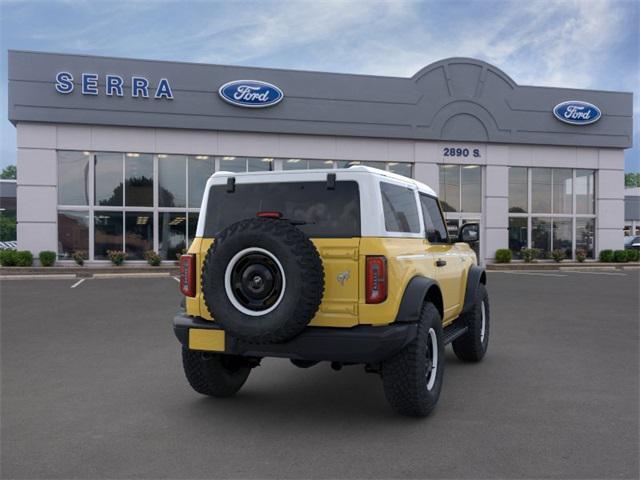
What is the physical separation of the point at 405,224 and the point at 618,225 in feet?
87.9

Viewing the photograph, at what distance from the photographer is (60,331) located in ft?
29.6

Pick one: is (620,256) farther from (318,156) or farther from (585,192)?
(318,156)

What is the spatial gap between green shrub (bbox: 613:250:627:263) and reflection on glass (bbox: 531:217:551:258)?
316 cm

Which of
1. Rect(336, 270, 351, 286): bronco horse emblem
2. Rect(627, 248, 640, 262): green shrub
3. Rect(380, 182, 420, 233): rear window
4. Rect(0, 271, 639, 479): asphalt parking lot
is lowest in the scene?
Rect(0, 271, 639, 479): asphalt parking lot

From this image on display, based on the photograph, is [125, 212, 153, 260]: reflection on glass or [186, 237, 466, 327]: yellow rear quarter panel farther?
[125, 212, 153, 260]: reflection on glass

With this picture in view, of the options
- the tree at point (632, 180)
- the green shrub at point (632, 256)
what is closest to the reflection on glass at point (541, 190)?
the green shrub at point (632, 256)

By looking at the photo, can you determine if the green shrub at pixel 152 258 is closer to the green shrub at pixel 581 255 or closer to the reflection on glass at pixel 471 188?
the reflection on glass at pixel 471 188

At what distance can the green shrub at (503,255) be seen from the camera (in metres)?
25.5

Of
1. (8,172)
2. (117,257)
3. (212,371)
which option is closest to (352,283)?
(212,371)

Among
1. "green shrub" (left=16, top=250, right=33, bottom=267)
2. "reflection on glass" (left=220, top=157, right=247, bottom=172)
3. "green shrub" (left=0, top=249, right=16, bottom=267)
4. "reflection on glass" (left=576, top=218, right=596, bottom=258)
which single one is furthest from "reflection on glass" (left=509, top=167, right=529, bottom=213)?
"green shrub" (left=0, top=249, right=16, bottom=267)

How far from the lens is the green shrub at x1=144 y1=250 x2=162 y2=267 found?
22141 millimetres

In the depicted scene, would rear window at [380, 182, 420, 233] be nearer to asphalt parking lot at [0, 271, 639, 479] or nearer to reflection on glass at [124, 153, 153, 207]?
asphalt parking lot at [0, 271, 639, 479]

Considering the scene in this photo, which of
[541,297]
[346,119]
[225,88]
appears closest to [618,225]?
[346,119]

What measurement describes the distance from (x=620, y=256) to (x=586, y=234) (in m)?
1.83
